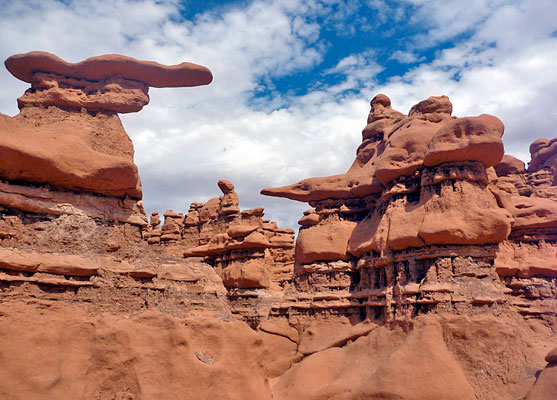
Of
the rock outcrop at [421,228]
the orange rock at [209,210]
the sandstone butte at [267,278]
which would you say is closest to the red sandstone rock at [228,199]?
the orange rock at [209,210]

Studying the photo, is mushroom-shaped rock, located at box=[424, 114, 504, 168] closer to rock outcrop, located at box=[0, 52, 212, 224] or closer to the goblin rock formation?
rock outcrop, located at box=[0, 52, 212, 224]

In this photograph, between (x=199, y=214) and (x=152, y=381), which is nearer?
(x=152, y=381)

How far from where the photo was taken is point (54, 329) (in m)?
11.1

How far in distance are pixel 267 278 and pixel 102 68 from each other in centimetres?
1290

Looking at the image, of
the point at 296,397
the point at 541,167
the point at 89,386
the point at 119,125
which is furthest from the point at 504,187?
the point at 89,386

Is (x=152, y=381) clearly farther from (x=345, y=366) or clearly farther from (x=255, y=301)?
(x=255, y=301)

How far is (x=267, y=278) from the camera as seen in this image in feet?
77.6

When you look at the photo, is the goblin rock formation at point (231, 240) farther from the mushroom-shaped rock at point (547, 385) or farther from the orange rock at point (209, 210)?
the mushroom-shaped rock at point (547, 385)

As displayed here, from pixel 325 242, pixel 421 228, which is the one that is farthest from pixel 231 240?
pixel 421 228

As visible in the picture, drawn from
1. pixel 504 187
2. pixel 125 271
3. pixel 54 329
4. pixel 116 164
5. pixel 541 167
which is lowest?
pixel 54 329

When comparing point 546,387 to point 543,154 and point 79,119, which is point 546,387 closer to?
point 79,119

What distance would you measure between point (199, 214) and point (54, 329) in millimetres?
26198

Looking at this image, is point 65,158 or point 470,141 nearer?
point 65,158

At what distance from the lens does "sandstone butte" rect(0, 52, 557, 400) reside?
468 inches
